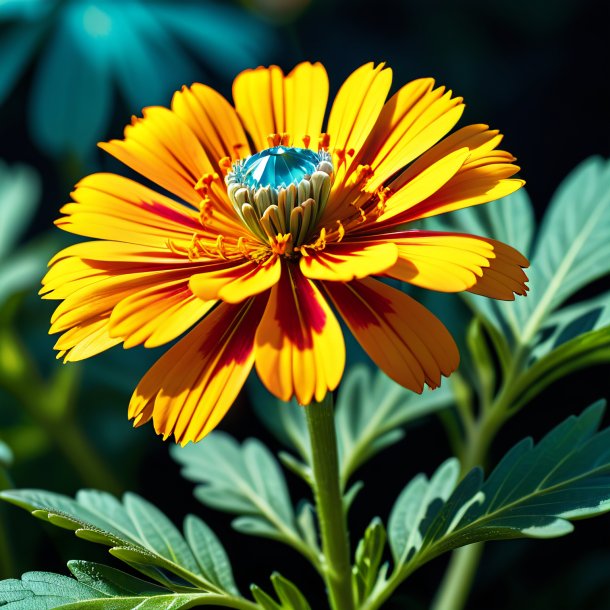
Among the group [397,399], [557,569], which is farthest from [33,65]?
[557,569]

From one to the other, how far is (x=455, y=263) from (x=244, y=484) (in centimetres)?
43

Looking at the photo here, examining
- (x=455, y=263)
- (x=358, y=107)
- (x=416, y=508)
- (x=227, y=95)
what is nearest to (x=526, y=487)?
(x=416, y=508)

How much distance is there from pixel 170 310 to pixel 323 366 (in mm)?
115

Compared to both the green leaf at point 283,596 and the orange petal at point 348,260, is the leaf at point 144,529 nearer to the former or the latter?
the green leaf at point 283,596

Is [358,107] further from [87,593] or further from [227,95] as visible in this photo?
[227,95]

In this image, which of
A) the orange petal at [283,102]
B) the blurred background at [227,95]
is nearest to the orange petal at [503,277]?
the orange petal at [283,102]

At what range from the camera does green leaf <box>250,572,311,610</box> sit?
0.67 metres

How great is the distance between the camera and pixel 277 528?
0.85m

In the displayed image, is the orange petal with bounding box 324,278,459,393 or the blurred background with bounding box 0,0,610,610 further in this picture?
the blurred background with bounding box 0,0,610,610

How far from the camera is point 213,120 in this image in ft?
2.58

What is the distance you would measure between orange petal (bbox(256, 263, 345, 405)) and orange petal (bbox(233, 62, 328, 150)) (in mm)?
211

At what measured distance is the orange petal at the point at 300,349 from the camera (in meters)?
0.55

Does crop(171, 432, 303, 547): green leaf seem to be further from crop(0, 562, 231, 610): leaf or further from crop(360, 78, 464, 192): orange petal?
crop(360, 78, 464, 192): orange petal

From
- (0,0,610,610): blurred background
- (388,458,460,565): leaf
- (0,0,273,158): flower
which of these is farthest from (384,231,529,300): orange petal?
(0,0,273,158): flower
